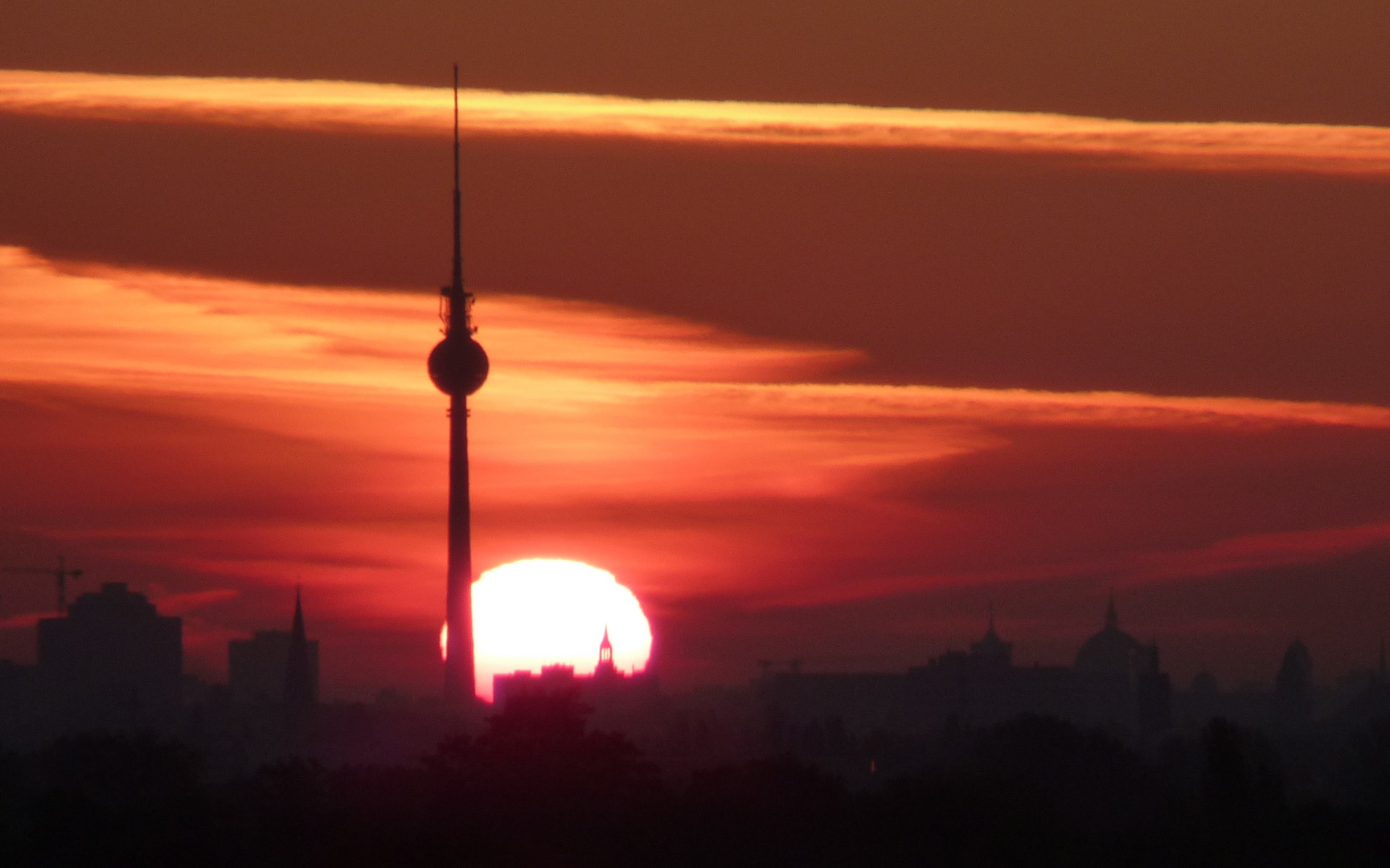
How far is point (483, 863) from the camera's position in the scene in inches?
4513

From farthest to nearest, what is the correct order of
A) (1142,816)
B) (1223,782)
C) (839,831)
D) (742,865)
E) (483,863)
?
1. (1142,816)
2. (1223,782)
3. (839,831)
4. (742,865)
5. (483,863)

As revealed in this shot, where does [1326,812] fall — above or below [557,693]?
below

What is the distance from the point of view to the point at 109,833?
132 meters

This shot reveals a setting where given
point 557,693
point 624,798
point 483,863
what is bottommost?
point 483,863

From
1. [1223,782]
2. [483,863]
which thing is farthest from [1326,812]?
[483,863]

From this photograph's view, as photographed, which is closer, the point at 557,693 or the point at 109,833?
the point at 109,833

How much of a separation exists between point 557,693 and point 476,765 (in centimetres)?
1919

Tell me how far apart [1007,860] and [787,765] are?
39.4 meters

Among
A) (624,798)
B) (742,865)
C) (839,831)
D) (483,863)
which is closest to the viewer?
(483,863)

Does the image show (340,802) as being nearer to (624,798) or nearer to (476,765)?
(476,765)

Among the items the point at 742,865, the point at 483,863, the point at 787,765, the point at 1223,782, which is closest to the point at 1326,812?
the point at 1223,782

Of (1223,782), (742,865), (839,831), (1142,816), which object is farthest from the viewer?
(1142,816)

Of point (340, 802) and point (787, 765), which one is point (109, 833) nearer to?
point (340, 802)

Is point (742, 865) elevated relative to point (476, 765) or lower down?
lower down
